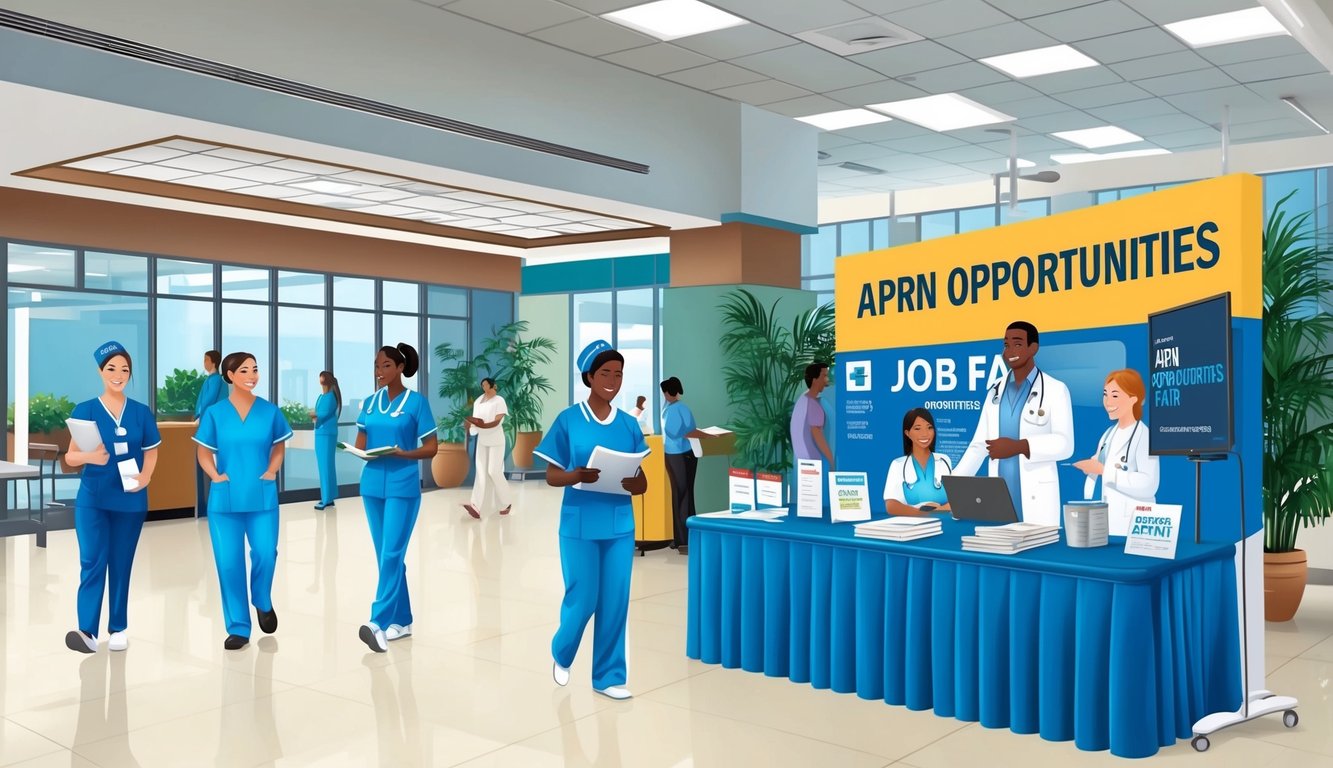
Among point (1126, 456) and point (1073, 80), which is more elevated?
point (1073, 80)

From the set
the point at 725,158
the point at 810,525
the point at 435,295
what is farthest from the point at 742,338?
the point at 435,295

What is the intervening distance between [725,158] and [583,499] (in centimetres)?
643

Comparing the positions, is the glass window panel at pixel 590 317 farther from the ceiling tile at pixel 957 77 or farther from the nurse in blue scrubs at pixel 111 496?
the nurse in blue scrubs at pixel 111 496

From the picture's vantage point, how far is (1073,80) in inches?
369

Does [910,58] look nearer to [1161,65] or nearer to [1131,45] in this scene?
[1131,45]

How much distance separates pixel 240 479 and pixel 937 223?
1457 cm

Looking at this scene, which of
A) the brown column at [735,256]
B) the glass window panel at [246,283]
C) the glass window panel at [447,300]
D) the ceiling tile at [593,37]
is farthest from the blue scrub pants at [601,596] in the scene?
the glass window panel at [447,300]

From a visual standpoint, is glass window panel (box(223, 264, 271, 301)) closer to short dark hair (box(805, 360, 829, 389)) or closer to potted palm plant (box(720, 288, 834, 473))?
potted palm plant (box(720, 288, 834, 473))

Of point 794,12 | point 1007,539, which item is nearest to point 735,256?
point 794,12

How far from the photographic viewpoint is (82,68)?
6.33 m

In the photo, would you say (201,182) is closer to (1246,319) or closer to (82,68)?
(82,68)

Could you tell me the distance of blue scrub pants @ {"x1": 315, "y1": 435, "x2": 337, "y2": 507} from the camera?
12.8 m

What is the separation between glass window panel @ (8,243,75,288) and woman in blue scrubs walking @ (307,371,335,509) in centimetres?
291

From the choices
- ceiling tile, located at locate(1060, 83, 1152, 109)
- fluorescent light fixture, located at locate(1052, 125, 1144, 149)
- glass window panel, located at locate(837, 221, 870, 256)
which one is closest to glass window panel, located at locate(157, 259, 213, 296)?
ceiling tile, located at locate(1060, 83, 1152, 109)
